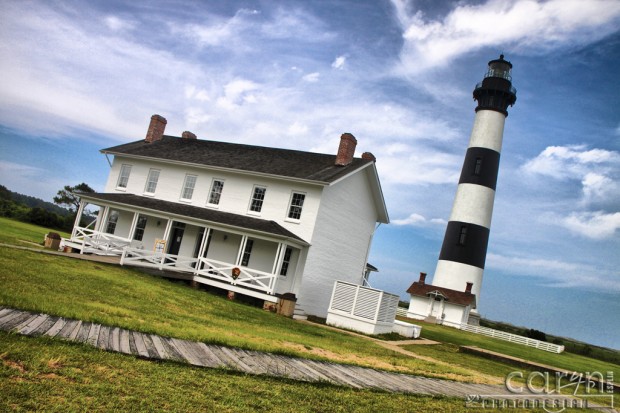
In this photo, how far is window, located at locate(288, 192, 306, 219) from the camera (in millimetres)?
23109

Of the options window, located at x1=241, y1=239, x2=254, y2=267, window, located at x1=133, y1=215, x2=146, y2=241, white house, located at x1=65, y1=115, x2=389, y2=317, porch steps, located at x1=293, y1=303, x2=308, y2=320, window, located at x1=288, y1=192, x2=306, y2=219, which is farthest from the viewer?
window, located at x1=133, y1=215, x2=146, y2=241

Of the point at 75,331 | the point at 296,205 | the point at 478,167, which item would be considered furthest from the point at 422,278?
the point at 75,331

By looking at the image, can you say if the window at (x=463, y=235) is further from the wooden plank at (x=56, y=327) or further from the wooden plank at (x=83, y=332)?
the wooden plank at (x=56, y=327)

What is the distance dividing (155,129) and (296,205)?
12.7 m

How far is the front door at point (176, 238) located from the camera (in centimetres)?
2552

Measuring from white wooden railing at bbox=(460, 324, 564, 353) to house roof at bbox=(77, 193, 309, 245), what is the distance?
23782 mm

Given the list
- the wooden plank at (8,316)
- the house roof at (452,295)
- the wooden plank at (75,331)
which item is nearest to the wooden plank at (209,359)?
the wooden plank at (75,331)

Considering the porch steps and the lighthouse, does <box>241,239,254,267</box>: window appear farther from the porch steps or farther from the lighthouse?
the lighthouse

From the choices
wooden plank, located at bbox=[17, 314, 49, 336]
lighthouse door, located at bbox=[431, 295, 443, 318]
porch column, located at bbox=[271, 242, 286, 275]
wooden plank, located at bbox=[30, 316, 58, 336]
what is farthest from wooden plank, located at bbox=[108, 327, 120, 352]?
lighthouse door, located at bbox=[431, 295, 443, 318]

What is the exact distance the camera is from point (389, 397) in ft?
23.1

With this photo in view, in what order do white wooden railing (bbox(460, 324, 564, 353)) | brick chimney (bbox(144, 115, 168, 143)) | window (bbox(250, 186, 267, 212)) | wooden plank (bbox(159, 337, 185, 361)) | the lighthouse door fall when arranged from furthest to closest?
1. the lighthouse door
2. white wooden railing (bbox(460, 324, 564, 353))
3. brick chimney (bbox(144, 115, 168, 143))
4. window (bbox(250, 186, 267, 212))
5. wooden plank (bbox(159, 337, 185, 361))

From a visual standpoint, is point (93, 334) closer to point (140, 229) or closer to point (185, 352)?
point (185, 352)

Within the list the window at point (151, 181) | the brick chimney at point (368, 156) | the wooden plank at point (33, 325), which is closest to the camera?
the wooden plank at point (33, 325)

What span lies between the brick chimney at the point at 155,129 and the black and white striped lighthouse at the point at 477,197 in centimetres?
2330
